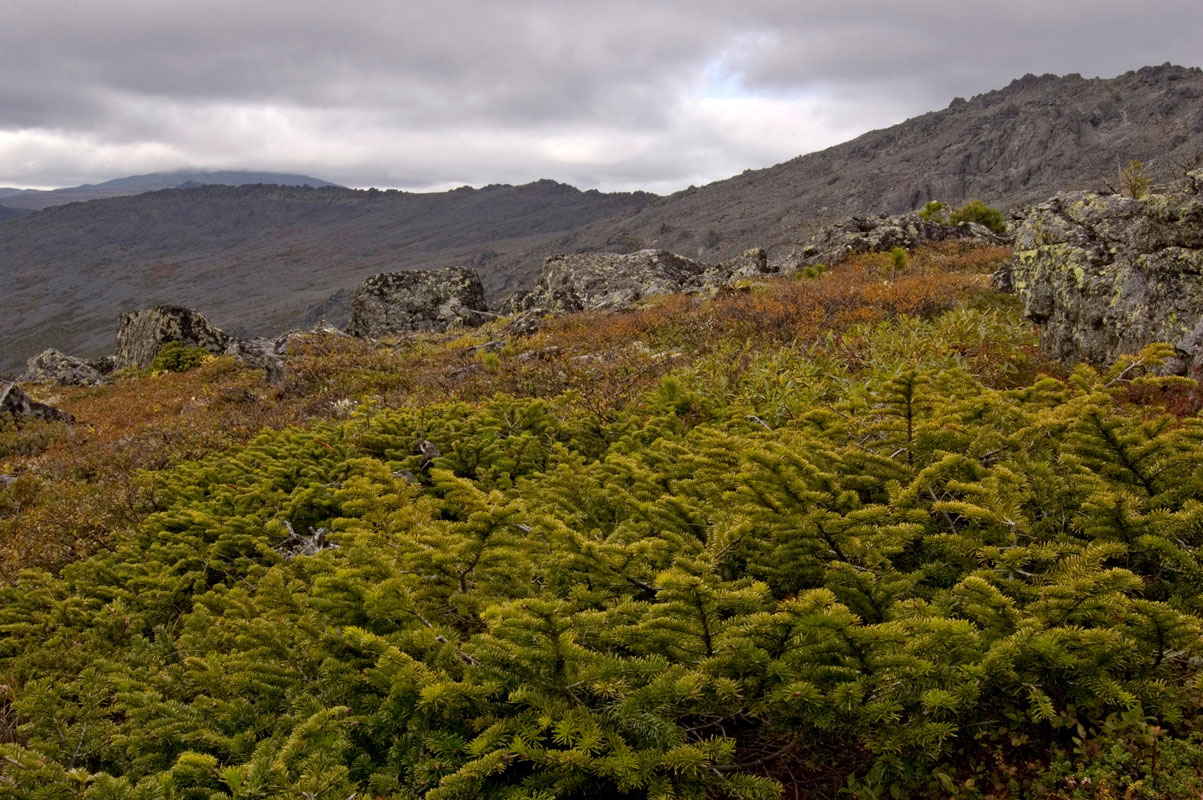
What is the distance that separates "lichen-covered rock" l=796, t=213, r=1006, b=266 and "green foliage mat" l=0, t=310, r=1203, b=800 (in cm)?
1529

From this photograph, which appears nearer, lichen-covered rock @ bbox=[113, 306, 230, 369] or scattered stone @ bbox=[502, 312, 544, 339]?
scattered stone @ bbox=[502, 312, 544, 339]

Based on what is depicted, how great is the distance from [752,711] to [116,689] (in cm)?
355

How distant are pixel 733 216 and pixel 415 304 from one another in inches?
3984

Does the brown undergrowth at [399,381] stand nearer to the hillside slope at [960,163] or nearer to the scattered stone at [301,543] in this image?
the scattered stone at [301,543]

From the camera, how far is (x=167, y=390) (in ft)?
52.0

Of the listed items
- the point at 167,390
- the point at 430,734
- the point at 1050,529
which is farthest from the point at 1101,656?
the point at 167,390

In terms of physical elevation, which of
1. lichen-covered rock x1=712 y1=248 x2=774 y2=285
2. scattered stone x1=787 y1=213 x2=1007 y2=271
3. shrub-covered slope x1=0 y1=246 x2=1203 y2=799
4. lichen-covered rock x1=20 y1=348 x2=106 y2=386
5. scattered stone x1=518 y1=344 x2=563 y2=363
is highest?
scattered stone x1=787 y1=213 x2=1007 y2=271

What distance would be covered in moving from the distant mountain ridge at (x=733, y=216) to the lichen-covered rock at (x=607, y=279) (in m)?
50.8

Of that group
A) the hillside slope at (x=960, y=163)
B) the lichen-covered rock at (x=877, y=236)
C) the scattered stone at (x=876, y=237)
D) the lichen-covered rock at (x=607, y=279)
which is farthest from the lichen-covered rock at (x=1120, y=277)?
the hillside slope at (x=960, y=163)

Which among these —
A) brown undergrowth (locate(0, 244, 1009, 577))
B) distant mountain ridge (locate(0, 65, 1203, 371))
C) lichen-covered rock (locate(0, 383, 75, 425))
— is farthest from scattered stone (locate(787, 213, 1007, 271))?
distant mountain ridge (locate(0, 65, 1203, 371))

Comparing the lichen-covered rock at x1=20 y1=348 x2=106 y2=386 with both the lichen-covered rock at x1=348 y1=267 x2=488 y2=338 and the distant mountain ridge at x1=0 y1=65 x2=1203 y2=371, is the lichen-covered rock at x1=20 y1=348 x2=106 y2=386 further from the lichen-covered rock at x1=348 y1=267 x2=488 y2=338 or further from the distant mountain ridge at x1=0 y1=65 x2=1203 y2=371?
the distant mountain ridge at x1=0 y1=65 x2=1203 y2=371

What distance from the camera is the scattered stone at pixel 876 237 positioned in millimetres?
19156

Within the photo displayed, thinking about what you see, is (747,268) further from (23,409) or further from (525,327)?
Result: (23,409)

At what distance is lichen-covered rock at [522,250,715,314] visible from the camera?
829 inches
